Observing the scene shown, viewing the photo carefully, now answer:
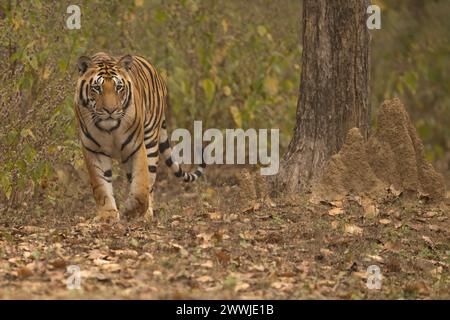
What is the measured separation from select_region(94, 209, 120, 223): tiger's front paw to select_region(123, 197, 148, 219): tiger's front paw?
172 mm

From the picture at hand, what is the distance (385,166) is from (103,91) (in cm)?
256

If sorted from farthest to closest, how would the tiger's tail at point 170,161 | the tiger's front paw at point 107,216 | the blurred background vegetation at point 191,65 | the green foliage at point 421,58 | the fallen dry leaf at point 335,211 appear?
the green foliage at point 421,58, the tiger's tail at point 170,161, the blurred background vegetation at point 191,65, the tiger's front paw at point 107,216, the fallen dry leaf at point 335,211

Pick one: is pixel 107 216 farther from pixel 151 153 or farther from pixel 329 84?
pixel 329 84

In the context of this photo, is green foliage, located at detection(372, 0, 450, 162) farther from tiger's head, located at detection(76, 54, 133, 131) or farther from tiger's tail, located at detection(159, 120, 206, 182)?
tiger's head, located at detection(76, 54, 133, 131)

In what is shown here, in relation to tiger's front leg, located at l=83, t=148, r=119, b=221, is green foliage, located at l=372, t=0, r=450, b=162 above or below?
above

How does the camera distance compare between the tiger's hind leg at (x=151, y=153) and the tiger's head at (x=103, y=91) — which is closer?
the tiger's head at (x=103, y=91)

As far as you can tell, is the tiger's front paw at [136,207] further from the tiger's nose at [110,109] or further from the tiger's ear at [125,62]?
the tiger's ear at [125,62]

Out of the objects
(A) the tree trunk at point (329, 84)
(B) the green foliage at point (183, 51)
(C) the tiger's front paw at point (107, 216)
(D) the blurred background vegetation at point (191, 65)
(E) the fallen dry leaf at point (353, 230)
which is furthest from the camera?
(B) the green foliage at point (183, 51)

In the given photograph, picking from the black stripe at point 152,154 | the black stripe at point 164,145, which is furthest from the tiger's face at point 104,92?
the black stripe at point 164,145

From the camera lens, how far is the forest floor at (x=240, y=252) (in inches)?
257

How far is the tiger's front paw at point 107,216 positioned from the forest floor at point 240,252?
0.09m

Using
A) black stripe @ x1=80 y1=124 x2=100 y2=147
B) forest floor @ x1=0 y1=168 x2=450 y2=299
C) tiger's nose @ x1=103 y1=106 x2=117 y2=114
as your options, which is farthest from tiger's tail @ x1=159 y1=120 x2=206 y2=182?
tiger's nose @ x1=103 y1=106 x2=117 y2=114

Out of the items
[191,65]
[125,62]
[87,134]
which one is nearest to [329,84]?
[125,62]

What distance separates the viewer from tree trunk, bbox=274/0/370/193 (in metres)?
9.25
